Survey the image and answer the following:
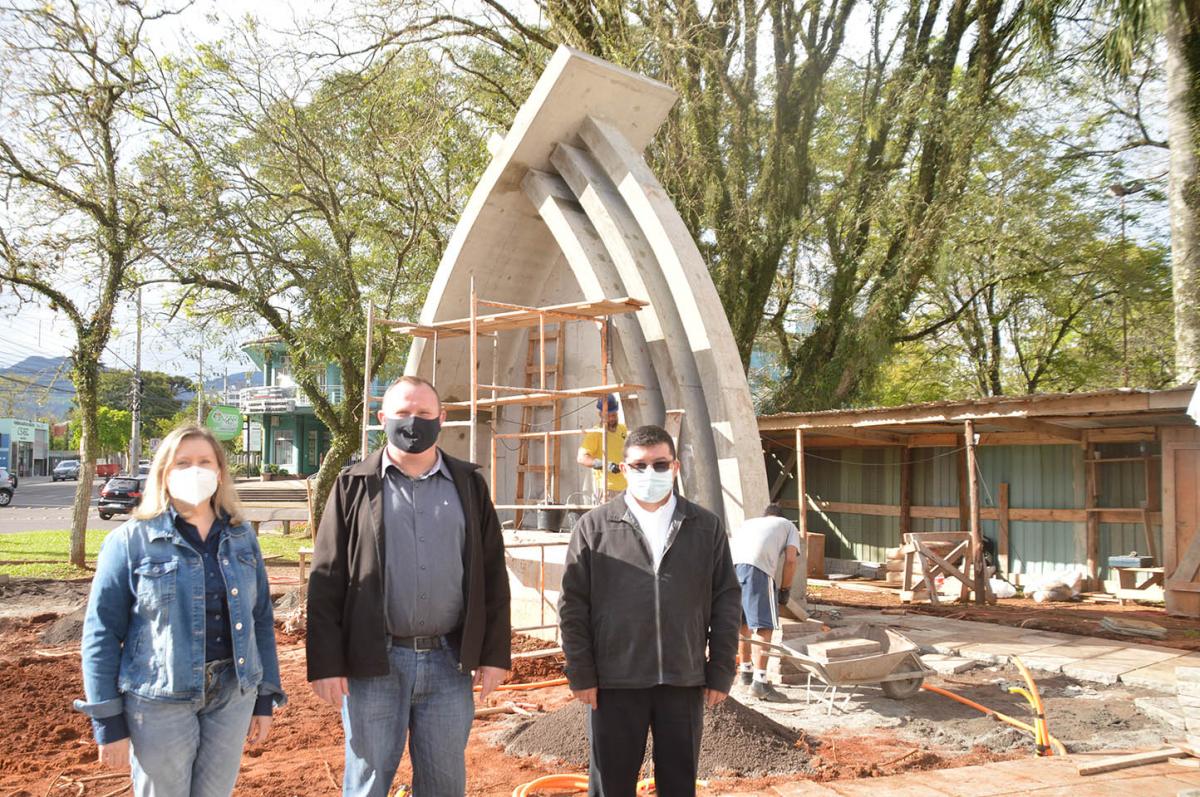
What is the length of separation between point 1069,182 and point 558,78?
39.5ft

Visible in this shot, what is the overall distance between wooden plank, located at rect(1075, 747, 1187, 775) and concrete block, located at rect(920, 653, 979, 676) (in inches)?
120

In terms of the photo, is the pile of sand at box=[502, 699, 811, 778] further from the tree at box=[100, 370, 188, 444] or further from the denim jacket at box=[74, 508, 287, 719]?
the tree at box=[100, 370, 188, 444]

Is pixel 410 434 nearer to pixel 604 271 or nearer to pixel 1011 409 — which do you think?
pixel 604 271

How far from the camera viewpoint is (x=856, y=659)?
7102 mm

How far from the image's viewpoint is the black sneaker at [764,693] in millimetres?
7621

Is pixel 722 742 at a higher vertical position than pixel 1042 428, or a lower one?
lower

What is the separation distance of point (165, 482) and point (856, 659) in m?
5.42

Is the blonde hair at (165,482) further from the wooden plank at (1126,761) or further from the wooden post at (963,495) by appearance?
the wooden post at (963,495)

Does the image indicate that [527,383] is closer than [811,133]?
Yes

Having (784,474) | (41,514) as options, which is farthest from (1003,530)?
(41,514)

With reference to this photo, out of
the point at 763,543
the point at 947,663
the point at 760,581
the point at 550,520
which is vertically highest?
the point at 763,543

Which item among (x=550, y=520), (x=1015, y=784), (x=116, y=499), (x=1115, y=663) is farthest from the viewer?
(x=116, y=499)

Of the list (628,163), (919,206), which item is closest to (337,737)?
(628,163)

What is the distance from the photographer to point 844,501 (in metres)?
18.0
